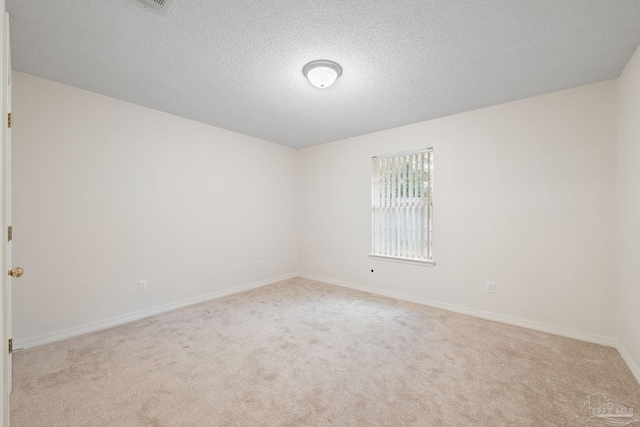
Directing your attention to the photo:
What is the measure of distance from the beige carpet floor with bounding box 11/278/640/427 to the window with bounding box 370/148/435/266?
1090 mm

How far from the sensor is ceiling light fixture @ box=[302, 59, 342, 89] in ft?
7.22

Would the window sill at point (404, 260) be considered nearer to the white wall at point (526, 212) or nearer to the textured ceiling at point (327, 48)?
the white wall at point (526, 212)

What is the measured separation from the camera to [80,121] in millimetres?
2711

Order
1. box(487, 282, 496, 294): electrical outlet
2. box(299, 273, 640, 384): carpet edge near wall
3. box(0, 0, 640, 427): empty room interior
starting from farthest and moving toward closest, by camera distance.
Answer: box(487, 282, 496, 294): electrical outlet → box(299, 273, 640, 384): carpet edge near wall → box(0, 0, 640, 427): empty room interior

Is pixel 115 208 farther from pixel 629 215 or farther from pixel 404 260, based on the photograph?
pixel 629 215

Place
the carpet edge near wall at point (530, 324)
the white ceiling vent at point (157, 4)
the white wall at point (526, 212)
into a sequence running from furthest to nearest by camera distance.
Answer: the white wall at point (526, 212) → the carpet edge near wall at point (530, 324) → the white ceiling vent at point (157, 4)

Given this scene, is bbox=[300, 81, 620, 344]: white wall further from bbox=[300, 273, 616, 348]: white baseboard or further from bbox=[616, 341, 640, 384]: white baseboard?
bbox=[616, 341, 640, 384]: white baseboard

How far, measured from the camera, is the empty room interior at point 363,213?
5.59 feet

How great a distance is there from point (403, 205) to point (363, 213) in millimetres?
692

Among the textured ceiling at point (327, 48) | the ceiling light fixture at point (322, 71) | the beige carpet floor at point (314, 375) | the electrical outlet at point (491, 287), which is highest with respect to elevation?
the textured ceiling at point (327, 48)

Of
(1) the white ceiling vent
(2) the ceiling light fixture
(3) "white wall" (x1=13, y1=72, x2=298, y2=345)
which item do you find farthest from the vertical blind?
(1) the white ceiling vent

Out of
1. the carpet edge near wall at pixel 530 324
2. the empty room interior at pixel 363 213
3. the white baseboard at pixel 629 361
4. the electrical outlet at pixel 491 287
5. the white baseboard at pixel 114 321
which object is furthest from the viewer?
the electrical outlet at pixel 491 287

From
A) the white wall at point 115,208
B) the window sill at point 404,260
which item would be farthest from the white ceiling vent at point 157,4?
the window sill at point 404,260

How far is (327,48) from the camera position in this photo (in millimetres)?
2027
